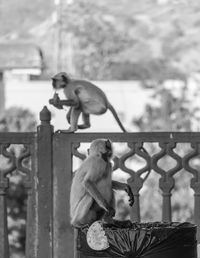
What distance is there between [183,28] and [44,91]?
38.0m

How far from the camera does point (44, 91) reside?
73.3 feet

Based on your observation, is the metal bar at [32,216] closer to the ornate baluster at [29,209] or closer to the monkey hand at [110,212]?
the ornate baluster at [29,209]

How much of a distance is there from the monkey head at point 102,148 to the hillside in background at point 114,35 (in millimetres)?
26800

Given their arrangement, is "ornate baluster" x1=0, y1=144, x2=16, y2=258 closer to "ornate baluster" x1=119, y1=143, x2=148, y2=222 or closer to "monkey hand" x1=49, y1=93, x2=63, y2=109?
"monkey hand" x1=49, y1=93, x2=63, y2=109

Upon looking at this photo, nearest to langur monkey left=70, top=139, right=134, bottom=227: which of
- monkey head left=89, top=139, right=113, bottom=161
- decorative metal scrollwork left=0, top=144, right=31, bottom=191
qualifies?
monkey head left=89, top=139, right=113, bottom=161

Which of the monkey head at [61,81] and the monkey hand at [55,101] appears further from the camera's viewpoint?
the monkey head at [61,81]

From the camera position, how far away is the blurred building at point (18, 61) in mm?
20125

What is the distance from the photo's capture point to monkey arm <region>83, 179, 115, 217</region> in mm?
4783

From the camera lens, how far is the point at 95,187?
4.82 meters

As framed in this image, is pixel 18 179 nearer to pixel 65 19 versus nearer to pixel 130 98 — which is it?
pixel 130 98

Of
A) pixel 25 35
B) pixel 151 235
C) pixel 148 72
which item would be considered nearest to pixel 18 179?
pixel 151 235

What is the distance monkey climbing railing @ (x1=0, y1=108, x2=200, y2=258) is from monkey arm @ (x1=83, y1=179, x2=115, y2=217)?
55cm

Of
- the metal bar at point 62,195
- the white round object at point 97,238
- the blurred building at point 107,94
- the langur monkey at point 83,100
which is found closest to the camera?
the white round object at point 97,238

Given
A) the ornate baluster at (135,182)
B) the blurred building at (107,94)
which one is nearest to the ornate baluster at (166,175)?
the ornate baluster at (135,182)
